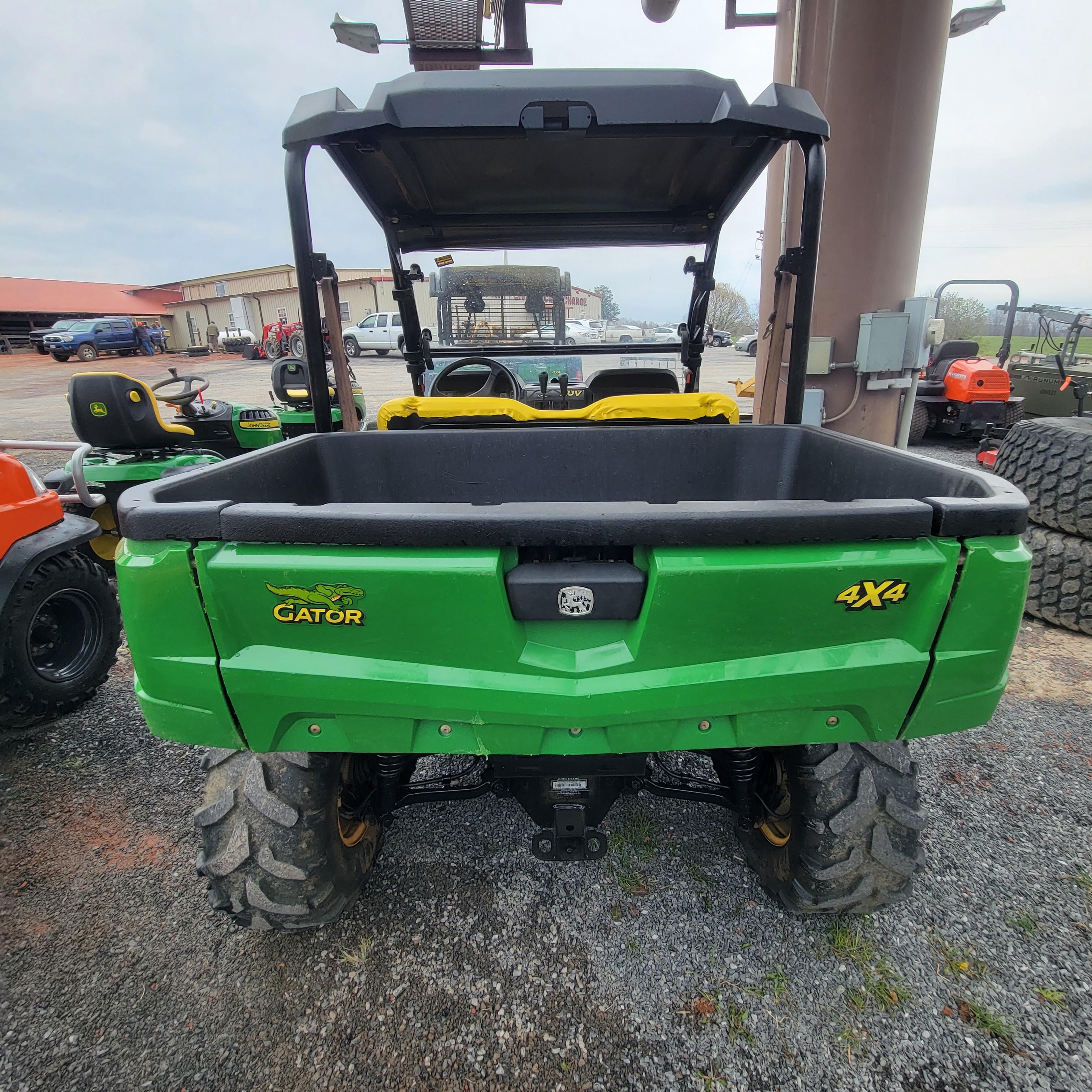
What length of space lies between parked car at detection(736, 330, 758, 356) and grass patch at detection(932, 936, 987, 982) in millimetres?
12260

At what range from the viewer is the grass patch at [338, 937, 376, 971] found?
1.78m

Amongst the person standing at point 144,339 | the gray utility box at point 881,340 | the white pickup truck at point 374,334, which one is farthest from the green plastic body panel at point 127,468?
the person standing at point 144,339

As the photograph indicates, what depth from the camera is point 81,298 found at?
3872 cm

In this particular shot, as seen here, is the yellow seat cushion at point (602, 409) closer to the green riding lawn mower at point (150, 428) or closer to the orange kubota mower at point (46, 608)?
the green riding lawn mower at point (150, 428)

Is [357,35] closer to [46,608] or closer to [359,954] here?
[46,608]

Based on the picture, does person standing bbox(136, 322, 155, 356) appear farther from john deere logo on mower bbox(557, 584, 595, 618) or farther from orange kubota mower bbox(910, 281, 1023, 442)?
john deere logo on mower bbox(557, 584, 595, 618)

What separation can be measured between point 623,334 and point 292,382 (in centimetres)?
353

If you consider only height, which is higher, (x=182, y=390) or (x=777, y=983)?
(x=182, y=390)

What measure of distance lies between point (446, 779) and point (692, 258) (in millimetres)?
2937

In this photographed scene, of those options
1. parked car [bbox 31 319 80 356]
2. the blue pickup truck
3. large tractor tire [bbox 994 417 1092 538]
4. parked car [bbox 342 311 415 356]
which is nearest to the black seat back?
large tractor tire [bbox 994 417 1092 538]

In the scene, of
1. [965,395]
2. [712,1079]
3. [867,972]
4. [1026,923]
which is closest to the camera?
[712,1079]

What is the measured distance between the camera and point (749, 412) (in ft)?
24.6

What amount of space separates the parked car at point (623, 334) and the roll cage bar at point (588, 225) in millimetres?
622

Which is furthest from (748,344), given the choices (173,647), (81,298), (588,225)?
(81,298)
